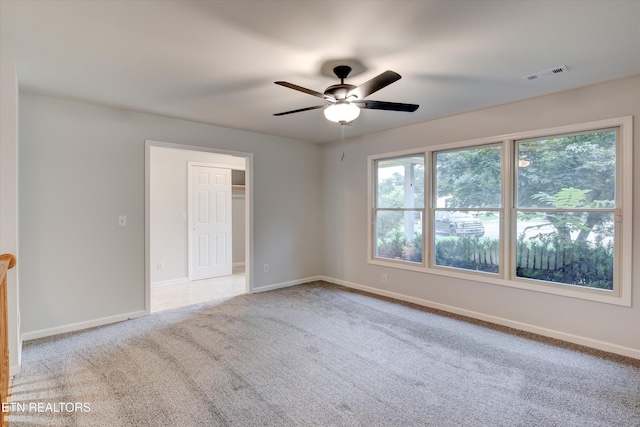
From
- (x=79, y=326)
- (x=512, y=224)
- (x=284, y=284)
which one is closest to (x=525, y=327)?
(x=512, y=224)

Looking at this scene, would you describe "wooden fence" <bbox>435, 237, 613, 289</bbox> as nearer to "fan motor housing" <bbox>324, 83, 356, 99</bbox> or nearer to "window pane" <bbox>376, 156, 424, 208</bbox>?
"window pane" <bbox>376, 156, 424, 208</bbox>

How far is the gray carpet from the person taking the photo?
2.00m

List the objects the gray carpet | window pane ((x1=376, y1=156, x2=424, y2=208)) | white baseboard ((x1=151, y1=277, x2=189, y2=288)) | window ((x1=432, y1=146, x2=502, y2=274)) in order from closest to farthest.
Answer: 1. the gray carpet
2. window ((x1=432, y1=146, x2=502, y2=274))
3. window pane ((x1=376, y1=156, x2=424, y2=208))
4. white baseboard ((x1=151, y1=277, x2=189, y2=288))

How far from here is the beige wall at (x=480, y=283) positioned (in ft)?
9.23

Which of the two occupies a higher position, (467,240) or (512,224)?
(512,224)

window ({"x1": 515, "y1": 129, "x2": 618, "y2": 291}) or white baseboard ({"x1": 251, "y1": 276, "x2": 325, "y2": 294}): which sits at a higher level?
window ({"x1": 515, "y1": 129, "x2": 618, "y2": 291})

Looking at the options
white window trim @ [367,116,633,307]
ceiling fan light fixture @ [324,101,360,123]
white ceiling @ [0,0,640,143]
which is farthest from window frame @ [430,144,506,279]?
ceiling fan light fixture @ [324,101,360,123]

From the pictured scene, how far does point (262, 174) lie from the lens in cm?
490

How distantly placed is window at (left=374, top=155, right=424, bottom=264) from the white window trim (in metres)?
0.09

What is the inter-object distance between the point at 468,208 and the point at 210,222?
172 inches

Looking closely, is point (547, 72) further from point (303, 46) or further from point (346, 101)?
point (303, 46)

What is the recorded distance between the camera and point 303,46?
7.32 feet

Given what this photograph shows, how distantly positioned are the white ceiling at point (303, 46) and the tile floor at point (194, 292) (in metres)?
2.65

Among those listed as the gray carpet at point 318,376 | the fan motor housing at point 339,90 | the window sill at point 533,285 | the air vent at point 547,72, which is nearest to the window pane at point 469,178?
the window sill at point 533,285
